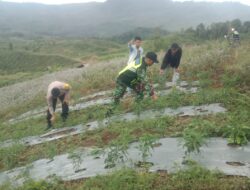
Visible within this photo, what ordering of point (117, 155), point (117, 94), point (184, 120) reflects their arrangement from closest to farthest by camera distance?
point (117, 155) < point (184, 120) < point (117, 94)

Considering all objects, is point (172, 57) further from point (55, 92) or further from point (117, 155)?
point (117, 155)

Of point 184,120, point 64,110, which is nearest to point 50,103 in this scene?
point 64,110

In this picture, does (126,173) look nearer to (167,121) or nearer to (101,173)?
(101,173)

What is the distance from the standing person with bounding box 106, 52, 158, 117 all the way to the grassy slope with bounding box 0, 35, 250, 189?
54 cm

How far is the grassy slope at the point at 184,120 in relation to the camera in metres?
8.28

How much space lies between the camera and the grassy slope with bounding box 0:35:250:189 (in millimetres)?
8281

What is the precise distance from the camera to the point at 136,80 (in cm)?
1042

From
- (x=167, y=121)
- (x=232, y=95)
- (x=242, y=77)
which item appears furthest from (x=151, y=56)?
(x=242, y=77)

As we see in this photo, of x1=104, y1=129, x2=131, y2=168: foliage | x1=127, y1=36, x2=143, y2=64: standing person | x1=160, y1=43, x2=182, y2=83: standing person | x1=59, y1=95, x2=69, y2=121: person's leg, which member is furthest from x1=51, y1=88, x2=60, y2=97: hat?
x1=104, y1=129, x2=131, y2=168: foliage

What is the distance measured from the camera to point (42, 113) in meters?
14.9

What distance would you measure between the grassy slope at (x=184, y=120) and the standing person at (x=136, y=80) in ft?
1.78

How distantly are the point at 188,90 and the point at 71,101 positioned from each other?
5108mm

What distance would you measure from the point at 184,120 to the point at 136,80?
1.85 metres

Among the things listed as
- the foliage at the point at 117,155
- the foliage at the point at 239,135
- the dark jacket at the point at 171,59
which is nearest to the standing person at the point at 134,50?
the dark jacket at the point at 171,59
